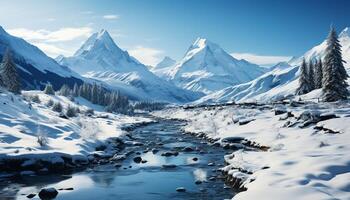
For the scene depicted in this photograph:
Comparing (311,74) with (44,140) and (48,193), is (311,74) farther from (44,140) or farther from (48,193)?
(48,193)

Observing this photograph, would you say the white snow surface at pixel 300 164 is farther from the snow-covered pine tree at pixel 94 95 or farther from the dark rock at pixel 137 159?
the snow-covered pine tree at pixel 94 95

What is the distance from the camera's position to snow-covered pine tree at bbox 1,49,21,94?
4309 inches

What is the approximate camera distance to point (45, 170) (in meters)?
42.5

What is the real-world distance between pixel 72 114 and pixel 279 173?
79612 mm

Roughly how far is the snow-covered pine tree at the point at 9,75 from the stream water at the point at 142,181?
67.4m

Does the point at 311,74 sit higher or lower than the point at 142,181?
higher

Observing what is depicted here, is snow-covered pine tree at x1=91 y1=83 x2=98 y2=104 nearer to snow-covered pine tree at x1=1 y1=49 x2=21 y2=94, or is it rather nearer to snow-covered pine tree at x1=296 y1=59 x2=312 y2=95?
snow-covered pine tree at x1=1 y1=49 x2=21 y2=94

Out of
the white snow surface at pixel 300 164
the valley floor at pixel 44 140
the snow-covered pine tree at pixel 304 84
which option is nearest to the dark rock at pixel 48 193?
the valley floor at pixel 44 140

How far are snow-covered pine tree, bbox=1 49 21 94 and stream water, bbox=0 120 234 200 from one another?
67.4m

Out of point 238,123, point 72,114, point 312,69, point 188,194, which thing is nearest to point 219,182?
point 188,194

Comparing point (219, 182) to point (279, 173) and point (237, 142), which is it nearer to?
point (279, 173)

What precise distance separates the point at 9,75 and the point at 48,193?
8700cm

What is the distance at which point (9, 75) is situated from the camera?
110812mm

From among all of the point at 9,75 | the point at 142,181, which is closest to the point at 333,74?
the point at 142,181
